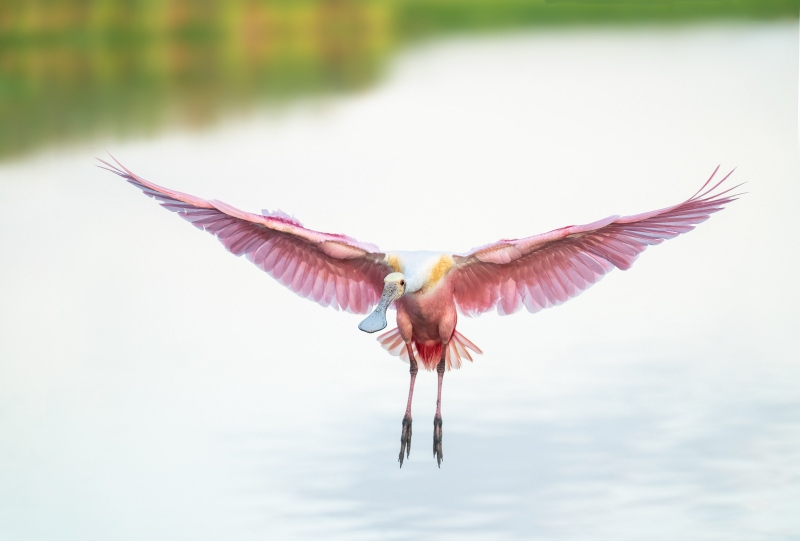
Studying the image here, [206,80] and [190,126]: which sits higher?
[206,80]

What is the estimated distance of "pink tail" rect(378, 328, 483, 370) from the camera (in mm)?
5566

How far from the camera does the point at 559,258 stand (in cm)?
541

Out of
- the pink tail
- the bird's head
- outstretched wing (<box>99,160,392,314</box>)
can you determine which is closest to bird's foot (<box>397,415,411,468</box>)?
the pink tail

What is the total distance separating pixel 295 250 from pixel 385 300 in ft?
1.80

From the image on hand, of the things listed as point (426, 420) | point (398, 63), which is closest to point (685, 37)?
point (398, 63)

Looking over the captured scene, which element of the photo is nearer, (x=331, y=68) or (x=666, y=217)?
(x=666, y=217)

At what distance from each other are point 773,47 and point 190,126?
3624 mm

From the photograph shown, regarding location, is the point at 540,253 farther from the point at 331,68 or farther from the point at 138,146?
the point at 331,68

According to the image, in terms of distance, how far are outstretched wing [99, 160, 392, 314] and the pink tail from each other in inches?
6.1

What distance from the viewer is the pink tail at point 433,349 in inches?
219

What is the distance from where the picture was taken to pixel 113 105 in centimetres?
979

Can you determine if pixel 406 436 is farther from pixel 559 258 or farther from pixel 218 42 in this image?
pixel 218 42

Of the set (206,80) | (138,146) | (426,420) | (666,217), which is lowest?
(426,420)

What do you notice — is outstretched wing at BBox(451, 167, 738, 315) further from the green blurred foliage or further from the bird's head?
the green blurred foliage
